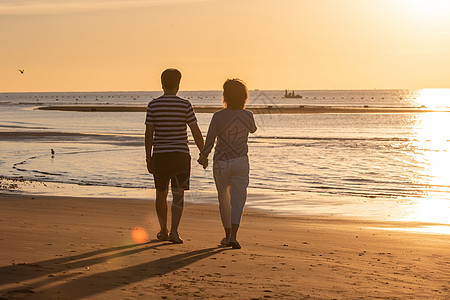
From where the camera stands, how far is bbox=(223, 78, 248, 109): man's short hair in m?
7.47

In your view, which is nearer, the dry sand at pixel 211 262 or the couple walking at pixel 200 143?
the dry sand at pixel 211 262

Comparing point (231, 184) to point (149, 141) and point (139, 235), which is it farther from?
point (139, 235)

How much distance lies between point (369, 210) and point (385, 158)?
15.6 metres

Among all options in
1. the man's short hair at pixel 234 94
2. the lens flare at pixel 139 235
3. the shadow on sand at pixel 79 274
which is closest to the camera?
the shadow on sand at pixel 79 274

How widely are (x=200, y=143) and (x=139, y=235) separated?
1701 mm

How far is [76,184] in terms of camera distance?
18094 mm

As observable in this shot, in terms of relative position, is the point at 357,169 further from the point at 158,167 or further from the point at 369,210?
the point at 158,167

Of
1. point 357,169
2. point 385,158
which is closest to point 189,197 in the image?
point 357,169

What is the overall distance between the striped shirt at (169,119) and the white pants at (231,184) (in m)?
0.54

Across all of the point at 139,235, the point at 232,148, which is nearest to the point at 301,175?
the point at 139,235

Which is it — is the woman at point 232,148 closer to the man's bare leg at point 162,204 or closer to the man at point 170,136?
the man at point 170,136

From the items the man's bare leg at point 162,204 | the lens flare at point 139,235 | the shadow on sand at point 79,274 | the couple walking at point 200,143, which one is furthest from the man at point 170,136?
the shadow on sand at point 79,274

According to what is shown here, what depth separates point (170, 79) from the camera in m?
7.51

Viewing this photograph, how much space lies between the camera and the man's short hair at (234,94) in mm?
7473
